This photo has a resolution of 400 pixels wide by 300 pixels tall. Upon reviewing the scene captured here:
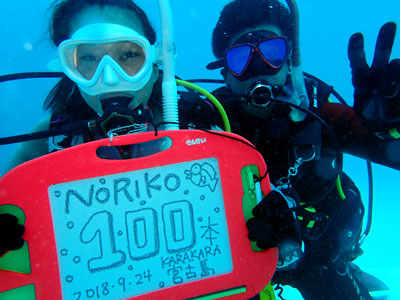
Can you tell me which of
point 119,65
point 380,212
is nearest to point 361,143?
point 119,65

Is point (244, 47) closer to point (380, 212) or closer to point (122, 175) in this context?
point (122, 175)

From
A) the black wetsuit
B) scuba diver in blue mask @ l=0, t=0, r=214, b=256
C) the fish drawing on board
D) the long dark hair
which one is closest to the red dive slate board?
the fish drawing on board

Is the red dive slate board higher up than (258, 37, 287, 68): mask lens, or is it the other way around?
(258, 37, 287, 68): mask lens

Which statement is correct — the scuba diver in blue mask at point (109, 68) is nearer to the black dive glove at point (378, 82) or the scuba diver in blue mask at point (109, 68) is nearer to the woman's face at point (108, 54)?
the woman's face at point (108, 54)

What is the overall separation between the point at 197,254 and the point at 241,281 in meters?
0.30

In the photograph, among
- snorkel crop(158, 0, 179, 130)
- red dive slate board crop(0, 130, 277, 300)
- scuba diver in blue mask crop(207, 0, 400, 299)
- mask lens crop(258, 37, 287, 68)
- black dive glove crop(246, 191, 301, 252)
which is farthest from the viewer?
mask lens crop(258, 37, 287, 68)

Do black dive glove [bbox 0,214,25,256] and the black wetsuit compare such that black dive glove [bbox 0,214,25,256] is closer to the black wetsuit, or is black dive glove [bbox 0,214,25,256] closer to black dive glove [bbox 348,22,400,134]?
the black wetsuit

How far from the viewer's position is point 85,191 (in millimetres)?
1323

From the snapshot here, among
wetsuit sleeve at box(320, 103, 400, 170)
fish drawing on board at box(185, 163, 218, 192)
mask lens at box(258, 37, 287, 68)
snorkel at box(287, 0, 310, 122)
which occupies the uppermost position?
mask lens at box(258, 37, 287, 68)

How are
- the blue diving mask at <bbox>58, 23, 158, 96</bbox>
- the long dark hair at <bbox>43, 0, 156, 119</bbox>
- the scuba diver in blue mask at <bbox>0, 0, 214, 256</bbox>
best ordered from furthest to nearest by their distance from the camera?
the long dark hair at <bbox>43, 0, 156, 119</bbox> < the blue diving mask at <bbox>58, 23, 158, 96</bbox> < the scuba diver in blue mask at <bbox>0, 0, 214, 256</bbox>

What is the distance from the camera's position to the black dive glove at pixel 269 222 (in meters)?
1.44

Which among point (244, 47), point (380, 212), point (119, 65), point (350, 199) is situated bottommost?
point (380, 212)

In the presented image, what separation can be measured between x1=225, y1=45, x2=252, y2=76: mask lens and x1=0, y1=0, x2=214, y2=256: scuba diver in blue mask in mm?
622

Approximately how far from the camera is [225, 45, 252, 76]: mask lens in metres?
2.55
